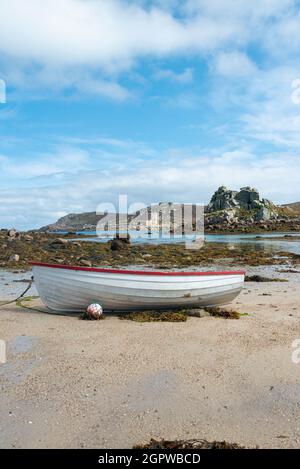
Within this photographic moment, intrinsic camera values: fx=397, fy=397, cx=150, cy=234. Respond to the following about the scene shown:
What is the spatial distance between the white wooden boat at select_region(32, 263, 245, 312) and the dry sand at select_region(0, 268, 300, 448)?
2.90ft

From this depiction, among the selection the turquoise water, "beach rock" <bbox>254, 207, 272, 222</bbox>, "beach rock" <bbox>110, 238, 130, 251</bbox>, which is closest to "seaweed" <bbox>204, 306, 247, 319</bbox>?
"beach rock" <bbox>110, 238, 130, 251</bbox>

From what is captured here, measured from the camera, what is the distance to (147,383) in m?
7.00

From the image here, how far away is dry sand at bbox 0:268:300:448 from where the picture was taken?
5.42 meters

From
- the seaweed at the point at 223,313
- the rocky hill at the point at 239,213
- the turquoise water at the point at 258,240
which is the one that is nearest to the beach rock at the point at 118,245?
the turquoise water at the point at 258,240

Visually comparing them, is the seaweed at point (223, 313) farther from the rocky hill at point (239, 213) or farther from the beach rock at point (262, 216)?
the beach rock at point (262, 216)

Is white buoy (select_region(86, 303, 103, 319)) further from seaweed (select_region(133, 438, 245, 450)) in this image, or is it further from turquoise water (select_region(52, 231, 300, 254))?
turquoise water (select_region(52, 231, 300, 254))

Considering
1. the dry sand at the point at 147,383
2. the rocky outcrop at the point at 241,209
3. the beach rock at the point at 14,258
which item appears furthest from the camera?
the rocky outcrop at the point at 241,209

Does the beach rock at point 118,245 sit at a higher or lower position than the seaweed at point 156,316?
higher

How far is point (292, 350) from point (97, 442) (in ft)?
16.8

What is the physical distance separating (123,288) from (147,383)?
4.86 m

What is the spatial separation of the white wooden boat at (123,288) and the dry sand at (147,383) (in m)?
0.88

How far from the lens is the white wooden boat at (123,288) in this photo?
11688 millimetres

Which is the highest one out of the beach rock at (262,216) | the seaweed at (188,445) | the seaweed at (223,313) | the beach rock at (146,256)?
the beach rock at (262,216)
